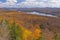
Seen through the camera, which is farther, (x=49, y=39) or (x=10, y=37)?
(x=49, y=39)

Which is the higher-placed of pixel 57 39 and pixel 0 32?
pixel 0 32

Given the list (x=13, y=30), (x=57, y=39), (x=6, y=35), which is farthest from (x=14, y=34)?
(x=57, y=39)

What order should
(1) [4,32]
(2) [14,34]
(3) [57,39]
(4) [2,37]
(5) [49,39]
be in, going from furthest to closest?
(5) [49,39]
(3) [57,39]
(2) [14,34]
(1) [4,32]
(4) [2,37]

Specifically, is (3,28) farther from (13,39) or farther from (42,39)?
(42,39)

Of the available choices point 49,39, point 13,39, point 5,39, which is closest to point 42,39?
point 13,39

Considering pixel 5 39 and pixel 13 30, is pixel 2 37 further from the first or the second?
pixel 13 30

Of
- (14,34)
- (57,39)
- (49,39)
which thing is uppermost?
(14,34)

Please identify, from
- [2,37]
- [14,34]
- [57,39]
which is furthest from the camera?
[57,39]

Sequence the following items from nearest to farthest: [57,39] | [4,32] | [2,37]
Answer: [2,37]
[4,32]
[57,39]

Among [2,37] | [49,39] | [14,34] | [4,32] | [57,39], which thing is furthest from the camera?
[49,39]
